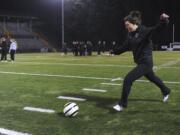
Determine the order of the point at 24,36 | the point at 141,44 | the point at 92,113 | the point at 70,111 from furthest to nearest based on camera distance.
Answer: the point at 24,36, the point at 141,44, the point at 92,113, the point at 70,111

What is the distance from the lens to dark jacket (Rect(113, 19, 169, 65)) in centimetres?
798

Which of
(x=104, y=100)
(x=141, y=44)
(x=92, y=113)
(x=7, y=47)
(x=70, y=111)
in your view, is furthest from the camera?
(x=7, y=47)

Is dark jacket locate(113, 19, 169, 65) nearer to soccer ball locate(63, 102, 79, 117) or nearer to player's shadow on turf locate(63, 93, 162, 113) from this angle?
player's shadow on turf locate(63, 93, 162, 113)

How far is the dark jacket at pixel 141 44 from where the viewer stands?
7.98m

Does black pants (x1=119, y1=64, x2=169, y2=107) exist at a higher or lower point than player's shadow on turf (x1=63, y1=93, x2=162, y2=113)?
higher

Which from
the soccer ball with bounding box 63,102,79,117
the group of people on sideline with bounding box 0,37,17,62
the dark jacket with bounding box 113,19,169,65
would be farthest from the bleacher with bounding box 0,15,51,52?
the soccer ball with bounding box 63,102,79,117

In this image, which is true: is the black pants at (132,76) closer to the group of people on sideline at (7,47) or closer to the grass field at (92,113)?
the grass field at (92,113)

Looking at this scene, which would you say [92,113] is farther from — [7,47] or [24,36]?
[24,36]

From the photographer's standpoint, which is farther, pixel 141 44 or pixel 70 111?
pixel 141 44

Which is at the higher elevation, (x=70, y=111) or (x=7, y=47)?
(x=7, y=47)

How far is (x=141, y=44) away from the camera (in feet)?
26.7

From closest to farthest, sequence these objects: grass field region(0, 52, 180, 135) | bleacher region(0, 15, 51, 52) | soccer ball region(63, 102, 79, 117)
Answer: grass field region(0, 52, 180, 135), soccer ball region(63, 102, 79, 117), bleacher region(0, 15, 51, 52)

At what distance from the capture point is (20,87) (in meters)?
12.2

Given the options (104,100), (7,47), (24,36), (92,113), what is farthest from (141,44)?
(24,36)
